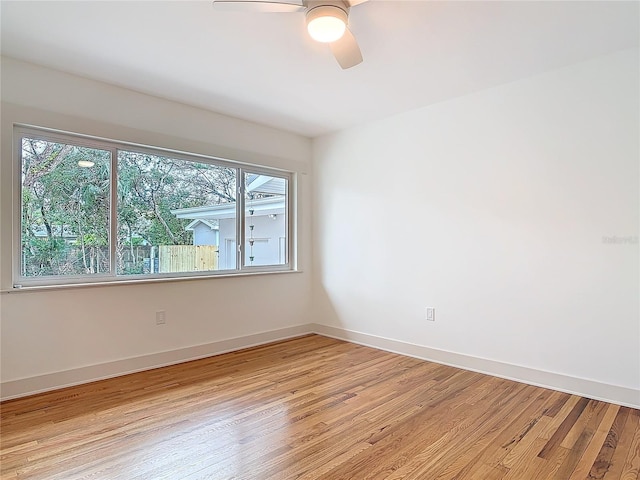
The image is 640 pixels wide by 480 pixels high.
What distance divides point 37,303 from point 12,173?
95cm

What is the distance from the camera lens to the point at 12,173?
2746mm

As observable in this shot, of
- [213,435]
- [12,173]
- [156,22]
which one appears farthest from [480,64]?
[12,173]

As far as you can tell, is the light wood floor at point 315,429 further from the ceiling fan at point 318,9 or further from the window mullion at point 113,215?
the ceiling fan at point 318,9

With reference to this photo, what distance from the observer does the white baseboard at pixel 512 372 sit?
2652 millimetres

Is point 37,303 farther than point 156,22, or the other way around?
point 37,303

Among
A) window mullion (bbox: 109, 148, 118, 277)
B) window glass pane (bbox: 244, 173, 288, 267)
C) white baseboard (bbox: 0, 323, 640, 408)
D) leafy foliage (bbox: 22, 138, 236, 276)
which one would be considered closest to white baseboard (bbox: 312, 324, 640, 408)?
white baseboard (bbox: 0, 323, 640, 408)

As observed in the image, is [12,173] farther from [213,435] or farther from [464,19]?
[464,19]

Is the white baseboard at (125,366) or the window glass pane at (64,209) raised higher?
the window glass pane at (64,209)

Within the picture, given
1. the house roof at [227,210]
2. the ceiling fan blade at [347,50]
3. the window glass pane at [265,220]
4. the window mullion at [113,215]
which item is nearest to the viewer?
the ceiling fan blade at [347,50]

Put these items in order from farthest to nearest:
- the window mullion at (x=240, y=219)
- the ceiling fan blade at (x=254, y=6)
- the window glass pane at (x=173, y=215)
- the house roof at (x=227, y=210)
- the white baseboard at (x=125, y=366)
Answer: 1. the window mullion at (x=240, y=219)
2. the house roof at (x=227, y=210)
3. the window glass pane at (x=173, y=215)
4. the white baseboard at (x=125, y=366)
5. the ceiling fan blade at (x=254, y=6)

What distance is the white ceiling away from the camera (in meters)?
2.20

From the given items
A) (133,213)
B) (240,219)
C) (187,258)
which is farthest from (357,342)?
(133,213)

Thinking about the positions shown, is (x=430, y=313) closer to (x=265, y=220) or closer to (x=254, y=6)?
(x=265, y=220)

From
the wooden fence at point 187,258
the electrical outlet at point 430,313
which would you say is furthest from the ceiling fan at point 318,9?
the electrical outlet at point 430,313
